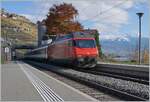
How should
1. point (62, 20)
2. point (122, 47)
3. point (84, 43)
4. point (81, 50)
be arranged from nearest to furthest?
point (81, 50)
point (84, 43)
point (62, 20)
point (122, 47)

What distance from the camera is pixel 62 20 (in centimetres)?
7138

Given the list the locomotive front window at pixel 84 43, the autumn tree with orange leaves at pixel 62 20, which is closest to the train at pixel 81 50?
the locomotive front window at pixel 84 43

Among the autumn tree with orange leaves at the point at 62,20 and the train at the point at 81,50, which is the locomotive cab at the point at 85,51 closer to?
the train at the point at 81,50

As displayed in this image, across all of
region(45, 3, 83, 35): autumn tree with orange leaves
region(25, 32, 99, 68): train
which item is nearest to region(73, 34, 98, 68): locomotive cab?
region(25, 32, 99, 68): train

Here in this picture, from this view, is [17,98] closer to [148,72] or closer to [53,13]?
[148,72]

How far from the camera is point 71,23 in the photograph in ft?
235

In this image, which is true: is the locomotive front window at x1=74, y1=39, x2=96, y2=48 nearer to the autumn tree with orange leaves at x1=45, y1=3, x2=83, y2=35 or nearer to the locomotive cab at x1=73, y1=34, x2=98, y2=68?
the locomotive cab at x1=73, y1=34, x2=98, y2=68

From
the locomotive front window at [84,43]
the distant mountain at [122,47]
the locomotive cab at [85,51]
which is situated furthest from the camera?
the distant mountain at [122,47]

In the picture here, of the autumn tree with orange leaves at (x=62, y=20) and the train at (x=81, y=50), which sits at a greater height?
the autumn tree with orange leaves at (x=62, y=20)

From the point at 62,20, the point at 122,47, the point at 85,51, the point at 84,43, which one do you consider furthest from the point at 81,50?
the point at 122,47

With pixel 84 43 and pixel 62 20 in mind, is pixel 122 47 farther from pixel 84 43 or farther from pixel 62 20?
pixel 84 43

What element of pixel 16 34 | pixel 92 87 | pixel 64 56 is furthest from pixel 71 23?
pixel 16 34

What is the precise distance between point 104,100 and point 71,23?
56518mm

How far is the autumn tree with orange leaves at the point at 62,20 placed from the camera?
7112cm
